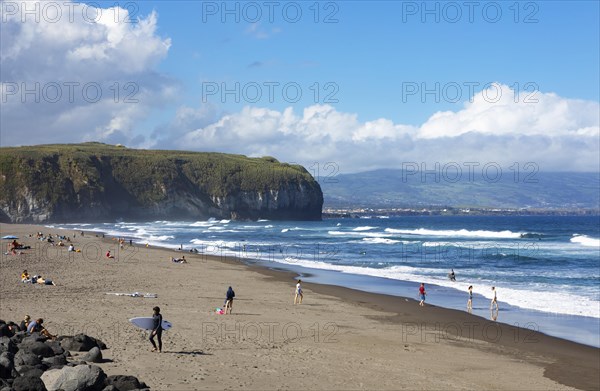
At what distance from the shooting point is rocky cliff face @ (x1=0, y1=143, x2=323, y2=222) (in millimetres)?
126625

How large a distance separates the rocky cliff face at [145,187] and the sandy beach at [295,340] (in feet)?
332

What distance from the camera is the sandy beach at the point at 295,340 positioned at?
13656 mm

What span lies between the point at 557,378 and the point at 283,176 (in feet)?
491

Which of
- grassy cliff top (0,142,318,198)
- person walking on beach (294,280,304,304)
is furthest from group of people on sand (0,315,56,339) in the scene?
grassy cliff top (0,142,318,198)

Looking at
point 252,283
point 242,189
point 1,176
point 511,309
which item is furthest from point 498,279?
point 242,189

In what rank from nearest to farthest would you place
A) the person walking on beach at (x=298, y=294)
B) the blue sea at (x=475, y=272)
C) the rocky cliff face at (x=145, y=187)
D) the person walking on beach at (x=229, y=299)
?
the person walking on beach at (x=229, y=299)
the blue sea at (x=475, y=272)
the person walking on beach at (x=298, y=294)
the rocky cliff face at (x=145, y=187)

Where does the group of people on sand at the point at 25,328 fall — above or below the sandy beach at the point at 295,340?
above

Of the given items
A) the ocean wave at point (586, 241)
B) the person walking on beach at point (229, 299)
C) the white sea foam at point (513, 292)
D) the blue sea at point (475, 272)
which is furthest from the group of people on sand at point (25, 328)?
the ocean wave at point (586, 241)

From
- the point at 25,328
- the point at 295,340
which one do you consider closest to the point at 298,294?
the point at 295,340

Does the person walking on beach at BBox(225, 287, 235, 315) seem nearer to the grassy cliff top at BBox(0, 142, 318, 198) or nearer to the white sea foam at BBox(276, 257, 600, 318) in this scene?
the white sea foam at BBox(276, 257, 600, 318)

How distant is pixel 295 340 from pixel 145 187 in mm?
132591

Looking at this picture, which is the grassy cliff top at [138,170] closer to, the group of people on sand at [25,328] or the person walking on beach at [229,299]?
the person walking on beach at [229,299]

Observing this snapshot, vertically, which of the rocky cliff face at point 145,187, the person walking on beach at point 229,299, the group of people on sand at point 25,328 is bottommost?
the person walking on beach at point 229,299

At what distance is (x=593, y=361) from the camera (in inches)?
699
